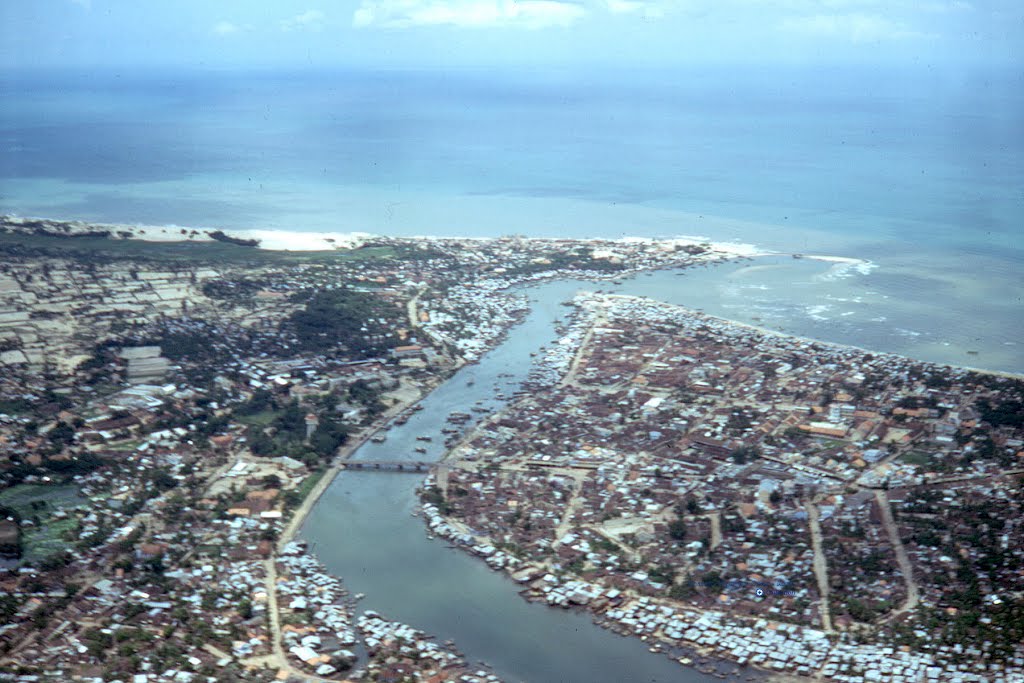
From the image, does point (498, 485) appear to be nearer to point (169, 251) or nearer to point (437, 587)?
point (437, 587)

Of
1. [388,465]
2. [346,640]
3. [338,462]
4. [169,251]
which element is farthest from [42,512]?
[169,251]

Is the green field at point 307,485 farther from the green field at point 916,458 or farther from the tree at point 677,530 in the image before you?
the green field at point 916,458

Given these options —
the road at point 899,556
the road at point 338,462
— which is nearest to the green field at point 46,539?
the road at point 338,462

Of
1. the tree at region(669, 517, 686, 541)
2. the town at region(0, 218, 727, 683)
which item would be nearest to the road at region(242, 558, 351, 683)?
the town at region(0, 218, 727, 683)

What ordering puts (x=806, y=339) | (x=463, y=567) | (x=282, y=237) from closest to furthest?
1. (x=463, y=567)
2. (x=806, y=339)
3. (x=282, y=237)

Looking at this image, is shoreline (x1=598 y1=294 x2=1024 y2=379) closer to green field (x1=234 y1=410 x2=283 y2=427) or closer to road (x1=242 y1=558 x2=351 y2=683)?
green field (x1=234 y1=410 x2=283 y2=427)

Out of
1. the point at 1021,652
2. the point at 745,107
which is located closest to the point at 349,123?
the point at 745,107
